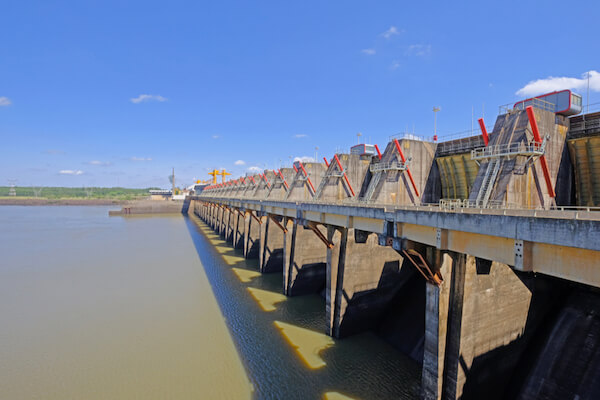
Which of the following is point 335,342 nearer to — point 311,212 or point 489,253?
point 311,212

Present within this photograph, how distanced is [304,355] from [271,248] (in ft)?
51.2

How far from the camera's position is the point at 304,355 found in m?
16.2

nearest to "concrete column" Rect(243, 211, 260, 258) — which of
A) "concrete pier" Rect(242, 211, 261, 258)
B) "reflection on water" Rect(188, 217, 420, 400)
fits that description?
"concrete pier" Rect(242, 211, 261, 258)

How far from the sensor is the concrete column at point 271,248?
31.0 metres

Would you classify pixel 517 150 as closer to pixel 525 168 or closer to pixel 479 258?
pixel 525 168

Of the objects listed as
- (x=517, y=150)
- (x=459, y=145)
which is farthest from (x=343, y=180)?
(x=517, y=150)

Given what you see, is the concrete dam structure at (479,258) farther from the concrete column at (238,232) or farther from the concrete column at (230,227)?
the concrete column at (230,227)

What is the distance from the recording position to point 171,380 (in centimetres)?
1400

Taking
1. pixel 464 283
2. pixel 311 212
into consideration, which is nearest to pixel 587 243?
pixel 464 283

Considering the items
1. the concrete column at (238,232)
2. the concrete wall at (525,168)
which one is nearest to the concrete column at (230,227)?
the concrete column at (238,232)

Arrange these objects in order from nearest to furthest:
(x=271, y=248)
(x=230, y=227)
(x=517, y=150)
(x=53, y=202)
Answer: (x=517, y=150), (x=271, y=248), (x=230, y=227), (x=53, y=202)

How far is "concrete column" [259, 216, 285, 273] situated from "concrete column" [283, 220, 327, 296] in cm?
563

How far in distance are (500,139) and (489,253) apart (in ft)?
37.8

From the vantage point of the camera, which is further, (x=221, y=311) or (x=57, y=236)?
(x=57, y=236)
